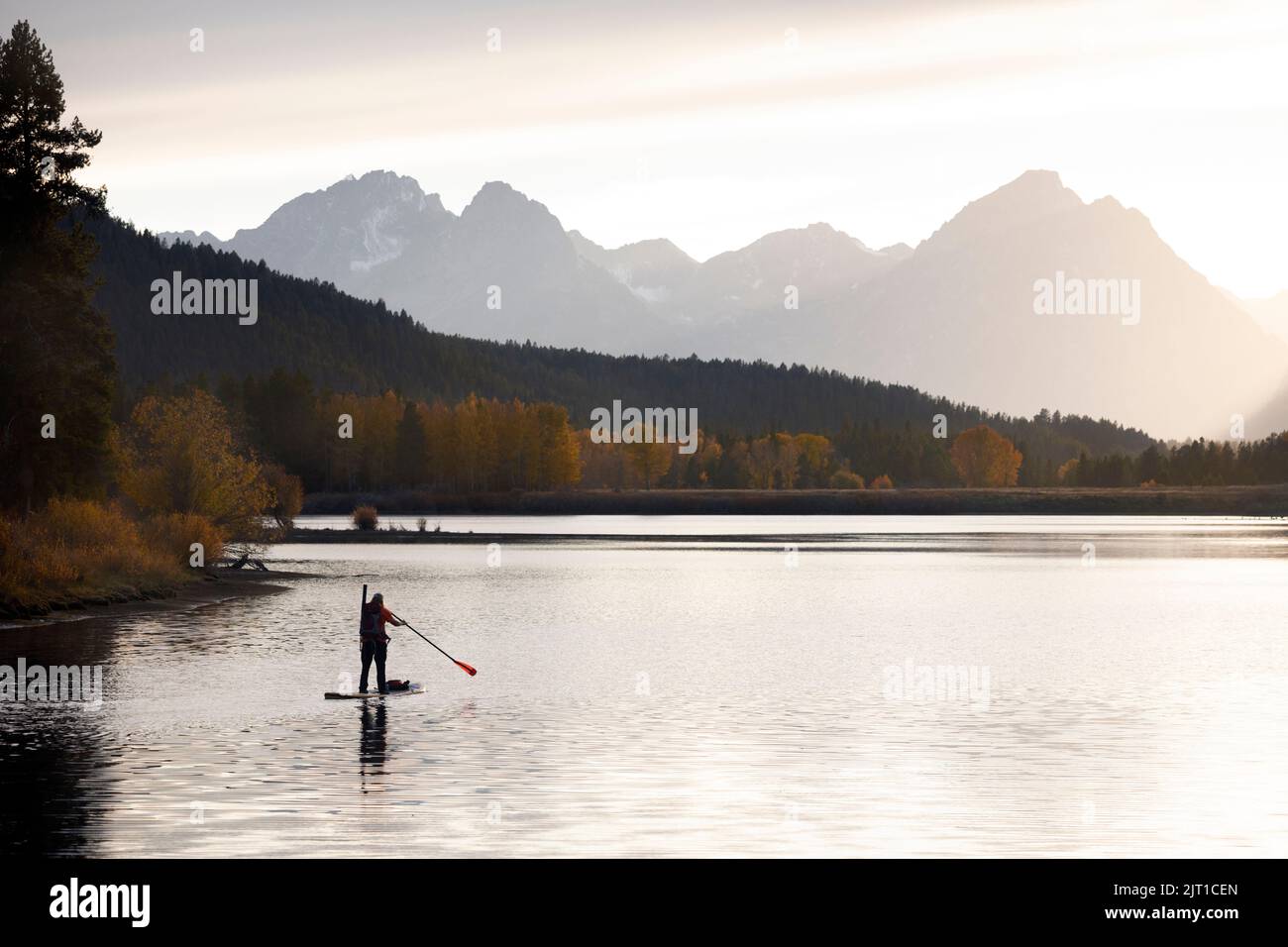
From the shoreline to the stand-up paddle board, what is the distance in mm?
19830

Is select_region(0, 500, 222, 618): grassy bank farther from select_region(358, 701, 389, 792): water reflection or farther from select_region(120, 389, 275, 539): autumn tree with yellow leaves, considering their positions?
select_region(358, 701, 389, 792): water reflection

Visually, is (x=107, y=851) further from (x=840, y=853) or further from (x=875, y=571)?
(x=875, y=571)

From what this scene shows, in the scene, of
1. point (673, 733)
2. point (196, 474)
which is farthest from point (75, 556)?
point (673, 733)

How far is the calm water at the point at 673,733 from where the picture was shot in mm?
20734

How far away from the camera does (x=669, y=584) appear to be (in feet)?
266

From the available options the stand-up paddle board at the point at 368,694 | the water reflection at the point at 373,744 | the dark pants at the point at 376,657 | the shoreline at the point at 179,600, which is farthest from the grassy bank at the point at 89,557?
the water reflection at the point at 373,744

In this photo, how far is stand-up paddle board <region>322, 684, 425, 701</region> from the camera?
35.2 meters

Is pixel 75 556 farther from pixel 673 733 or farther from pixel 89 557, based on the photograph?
pixel 673 733

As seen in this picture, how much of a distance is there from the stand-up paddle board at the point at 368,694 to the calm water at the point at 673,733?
463 millimetres

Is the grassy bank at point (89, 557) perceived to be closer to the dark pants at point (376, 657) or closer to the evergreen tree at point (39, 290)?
the evergreen tree at point (39, 290)

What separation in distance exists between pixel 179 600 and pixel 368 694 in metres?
32.8

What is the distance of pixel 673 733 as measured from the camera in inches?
1198

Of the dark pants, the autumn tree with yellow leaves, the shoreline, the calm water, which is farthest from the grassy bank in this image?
the dark pants
